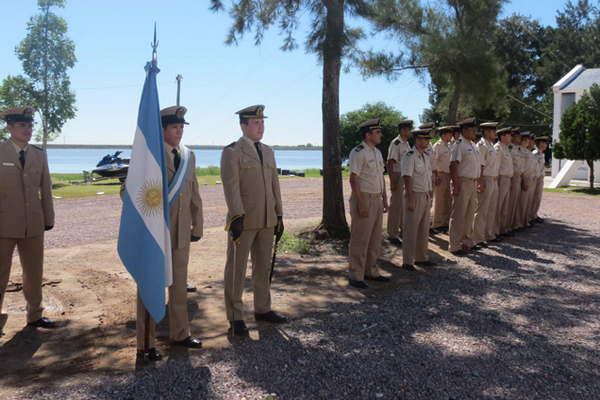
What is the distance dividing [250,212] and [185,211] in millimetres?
645

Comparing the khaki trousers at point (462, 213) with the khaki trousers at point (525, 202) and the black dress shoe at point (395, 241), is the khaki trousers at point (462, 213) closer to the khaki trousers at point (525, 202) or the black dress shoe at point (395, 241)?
the black dress shoe at point (395, 241)

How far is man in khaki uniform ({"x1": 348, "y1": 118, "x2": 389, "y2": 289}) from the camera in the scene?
20.7ft

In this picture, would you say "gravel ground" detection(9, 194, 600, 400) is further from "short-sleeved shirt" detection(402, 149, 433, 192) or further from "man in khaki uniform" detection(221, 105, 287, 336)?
"short-sleeved shirt" detection(402, 149, 433, 192)

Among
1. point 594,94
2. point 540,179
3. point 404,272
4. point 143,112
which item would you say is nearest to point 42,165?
point 143,112

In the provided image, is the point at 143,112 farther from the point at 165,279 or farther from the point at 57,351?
the point at 57,351

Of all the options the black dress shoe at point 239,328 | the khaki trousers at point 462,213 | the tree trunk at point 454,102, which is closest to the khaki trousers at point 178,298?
the black dress shoe at point 239,328

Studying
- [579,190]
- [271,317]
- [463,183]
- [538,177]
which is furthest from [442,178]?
[579,190]

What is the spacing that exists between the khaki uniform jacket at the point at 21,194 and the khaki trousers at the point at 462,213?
5516mm

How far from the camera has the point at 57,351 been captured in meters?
4.35

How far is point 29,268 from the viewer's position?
5.00 metres

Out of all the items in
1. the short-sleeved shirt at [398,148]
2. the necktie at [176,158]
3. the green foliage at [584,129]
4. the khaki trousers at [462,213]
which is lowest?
the khaki trousers at [462,213]

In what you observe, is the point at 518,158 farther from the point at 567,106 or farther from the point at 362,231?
the point at 567,106

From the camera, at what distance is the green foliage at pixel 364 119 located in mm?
31891

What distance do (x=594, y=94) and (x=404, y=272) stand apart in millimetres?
15296
